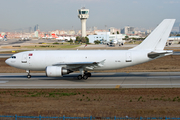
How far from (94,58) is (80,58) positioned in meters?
1.98

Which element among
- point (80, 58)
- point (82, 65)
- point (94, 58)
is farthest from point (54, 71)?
point (94, 58)

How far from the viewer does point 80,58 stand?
31609 mm

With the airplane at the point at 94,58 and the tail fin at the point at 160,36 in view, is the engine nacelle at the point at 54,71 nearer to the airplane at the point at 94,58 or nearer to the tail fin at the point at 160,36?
the airplane at the point at 94,58

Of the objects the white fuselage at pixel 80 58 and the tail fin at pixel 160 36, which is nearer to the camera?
the tail fin at pixel 160 36

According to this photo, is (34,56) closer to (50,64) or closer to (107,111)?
(50,64)

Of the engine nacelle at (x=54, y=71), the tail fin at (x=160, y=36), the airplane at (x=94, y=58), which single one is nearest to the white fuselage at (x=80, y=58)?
the airplane at (x=94, y=58)

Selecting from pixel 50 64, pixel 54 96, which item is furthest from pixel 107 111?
pixel 50 64

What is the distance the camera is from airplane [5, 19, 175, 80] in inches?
1189

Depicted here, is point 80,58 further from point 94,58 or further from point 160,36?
point 160,36

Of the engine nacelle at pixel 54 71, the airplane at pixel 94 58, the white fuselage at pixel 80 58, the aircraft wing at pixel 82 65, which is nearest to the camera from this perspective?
the engine nacelle at pixel 54 71

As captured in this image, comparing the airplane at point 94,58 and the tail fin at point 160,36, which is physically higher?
the tail fin at point 160,36

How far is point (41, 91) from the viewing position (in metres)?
24.6

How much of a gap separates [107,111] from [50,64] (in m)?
17.2

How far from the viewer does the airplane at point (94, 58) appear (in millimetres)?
30203
